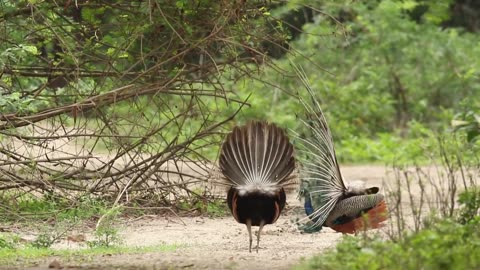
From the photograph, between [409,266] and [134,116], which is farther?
[134,116]

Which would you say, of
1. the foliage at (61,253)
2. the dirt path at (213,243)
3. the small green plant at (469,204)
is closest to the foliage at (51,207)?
the dirt path at (213,243)

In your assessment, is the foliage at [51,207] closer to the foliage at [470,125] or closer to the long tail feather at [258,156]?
the long tail feather at [258,156]

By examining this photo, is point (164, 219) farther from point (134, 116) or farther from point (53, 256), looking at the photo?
point (53, 256)

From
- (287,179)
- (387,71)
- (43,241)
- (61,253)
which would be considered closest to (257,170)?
(287,179)

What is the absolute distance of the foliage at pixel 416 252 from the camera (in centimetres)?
614

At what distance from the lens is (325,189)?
365 inches

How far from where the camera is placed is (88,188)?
35.0 feet

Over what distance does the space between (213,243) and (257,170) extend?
1.12m

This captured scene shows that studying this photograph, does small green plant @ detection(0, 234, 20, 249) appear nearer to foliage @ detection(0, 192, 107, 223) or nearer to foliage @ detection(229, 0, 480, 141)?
foliage @ detection(0, 192, 107, 223)

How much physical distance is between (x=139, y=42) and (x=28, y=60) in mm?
1499

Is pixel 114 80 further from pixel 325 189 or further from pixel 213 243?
pixel 325 189

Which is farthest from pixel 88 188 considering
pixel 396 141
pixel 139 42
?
pixel 396 141

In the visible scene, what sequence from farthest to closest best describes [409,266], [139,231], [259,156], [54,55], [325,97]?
[325,97] < [54,55] < [139,231] < [259,156] < [409,266]

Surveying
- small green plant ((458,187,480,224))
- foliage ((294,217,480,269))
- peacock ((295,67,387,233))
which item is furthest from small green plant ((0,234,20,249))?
small green plant ((458,187,480,224))
